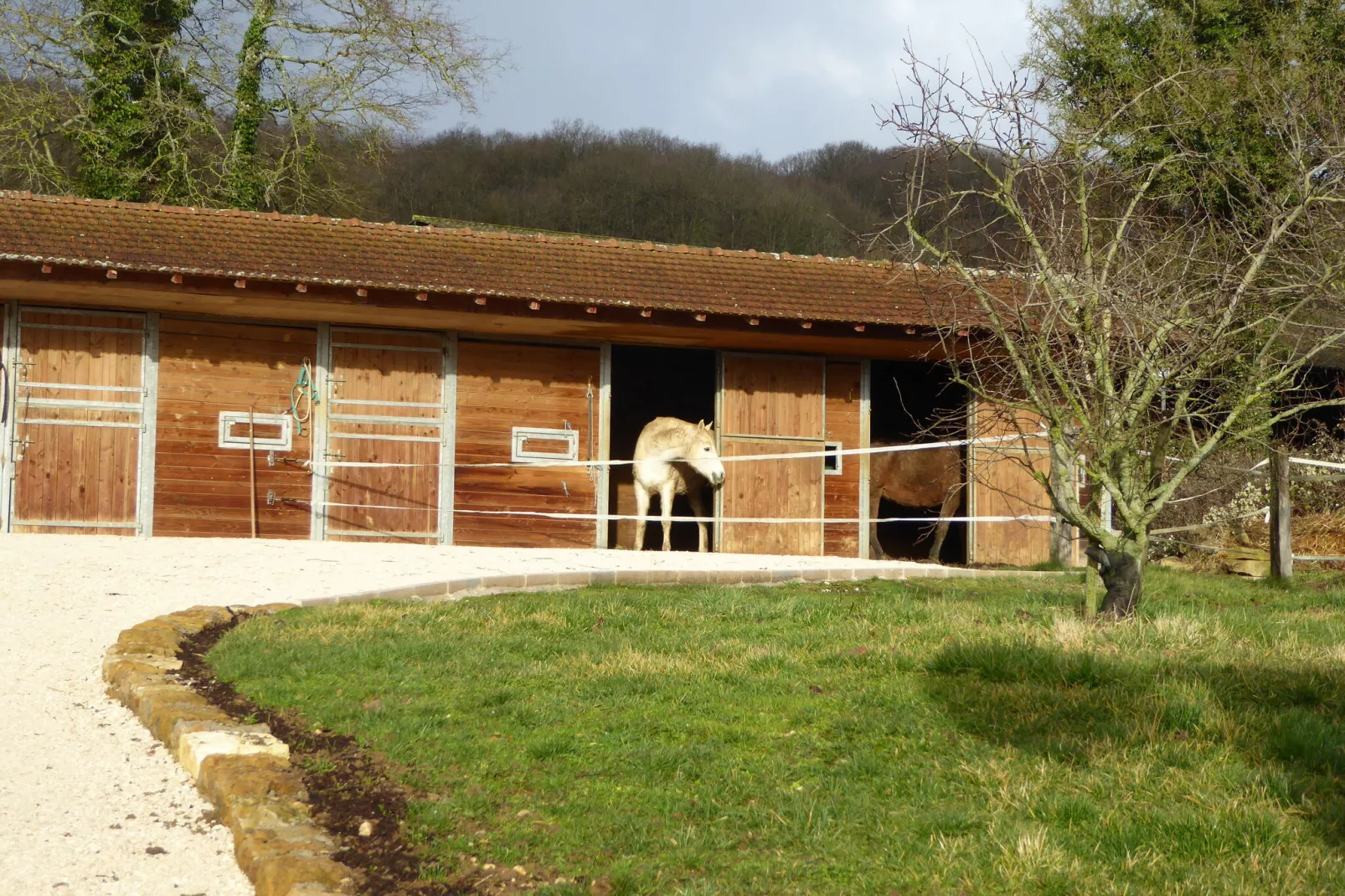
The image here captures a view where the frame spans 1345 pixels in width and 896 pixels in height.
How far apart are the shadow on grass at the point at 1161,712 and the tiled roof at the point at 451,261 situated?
23.9ft

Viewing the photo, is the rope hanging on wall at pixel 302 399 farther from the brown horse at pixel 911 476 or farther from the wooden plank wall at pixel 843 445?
the brown horse at pixel 911 476

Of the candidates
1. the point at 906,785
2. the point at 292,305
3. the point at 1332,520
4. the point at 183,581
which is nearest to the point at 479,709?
the point at 906,785

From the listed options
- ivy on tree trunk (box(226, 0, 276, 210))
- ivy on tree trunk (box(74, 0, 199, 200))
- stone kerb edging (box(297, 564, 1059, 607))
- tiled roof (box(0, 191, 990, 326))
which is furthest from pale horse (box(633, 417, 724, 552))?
ivy on tree trunk (box(74, 0, 199, 200))

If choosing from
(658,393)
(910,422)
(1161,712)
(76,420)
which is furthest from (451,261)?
(1161,712)

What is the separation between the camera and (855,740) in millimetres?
4922

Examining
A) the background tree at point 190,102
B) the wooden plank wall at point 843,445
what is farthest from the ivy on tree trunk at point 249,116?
the wooden plank wall at point 843,445

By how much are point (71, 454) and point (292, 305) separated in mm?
2806

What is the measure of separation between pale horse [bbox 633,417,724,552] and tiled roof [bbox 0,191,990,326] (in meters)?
1.67

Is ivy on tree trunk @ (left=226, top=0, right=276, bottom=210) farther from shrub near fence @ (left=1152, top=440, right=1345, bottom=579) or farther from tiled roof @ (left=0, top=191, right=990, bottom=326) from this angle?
shrub near fence @ (left=1152, top=440, right=1345, bottom=579)

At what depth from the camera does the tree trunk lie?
7035 millimetres

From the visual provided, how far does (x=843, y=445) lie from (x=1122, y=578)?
827cm

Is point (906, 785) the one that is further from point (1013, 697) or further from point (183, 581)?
point (183, 581)

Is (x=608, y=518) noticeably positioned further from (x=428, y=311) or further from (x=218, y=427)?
(x=218, y=427)

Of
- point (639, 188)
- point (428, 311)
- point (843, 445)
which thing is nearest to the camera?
point (428, 311)
